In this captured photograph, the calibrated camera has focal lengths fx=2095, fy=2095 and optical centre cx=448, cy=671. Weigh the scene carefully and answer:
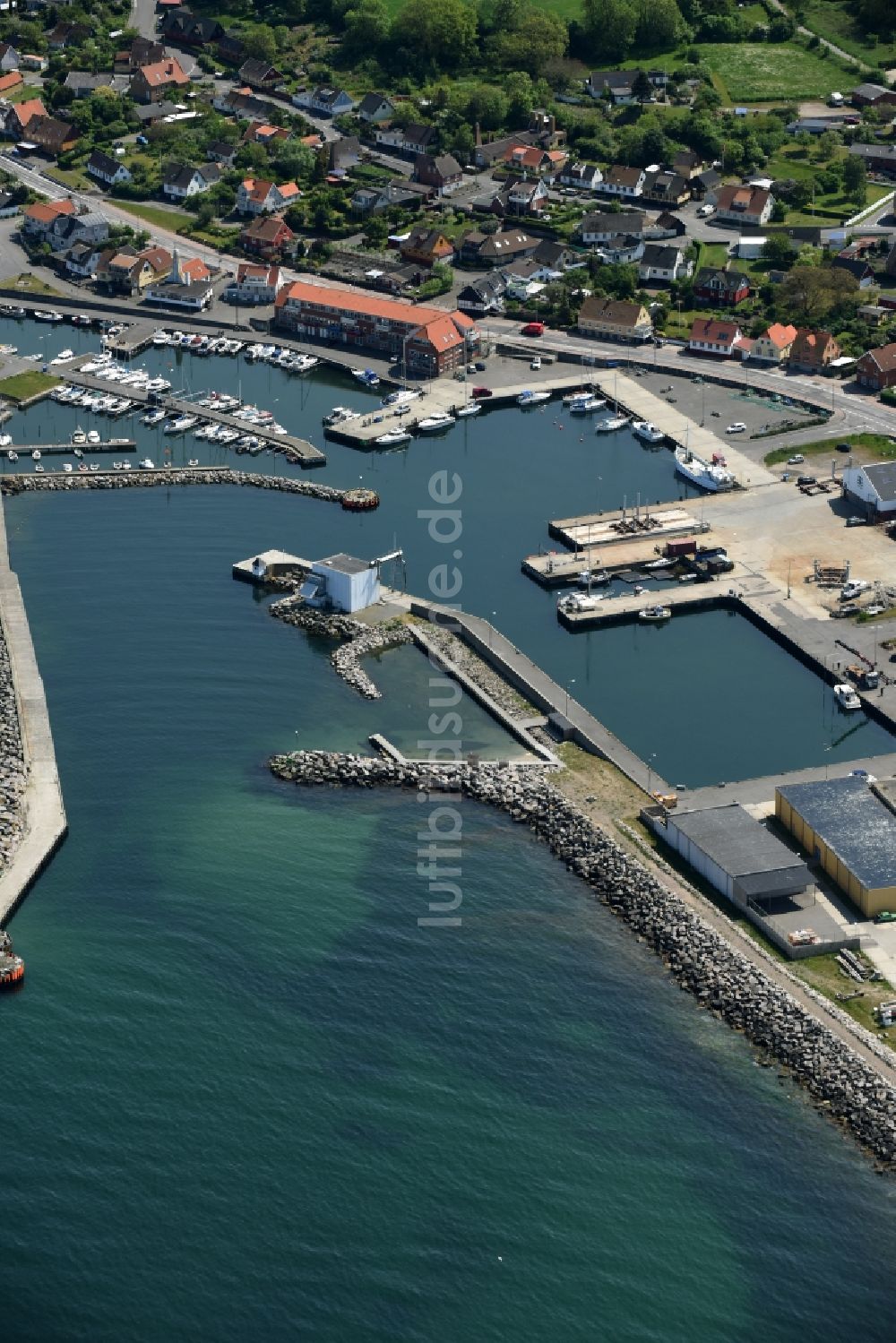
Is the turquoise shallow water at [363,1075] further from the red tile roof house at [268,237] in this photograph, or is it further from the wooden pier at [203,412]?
the red tile roof house at [268,237]

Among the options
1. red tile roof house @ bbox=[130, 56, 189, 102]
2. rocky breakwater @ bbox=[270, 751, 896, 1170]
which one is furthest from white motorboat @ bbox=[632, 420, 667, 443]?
red tile roof house @ bbox=[130, 56, 189, 102]

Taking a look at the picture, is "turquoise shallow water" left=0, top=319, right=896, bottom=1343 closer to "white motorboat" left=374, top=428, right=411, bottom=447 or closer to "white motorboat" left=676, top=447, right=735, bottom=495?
"white motorboat" left=676, top=447, right=735, bottom=495

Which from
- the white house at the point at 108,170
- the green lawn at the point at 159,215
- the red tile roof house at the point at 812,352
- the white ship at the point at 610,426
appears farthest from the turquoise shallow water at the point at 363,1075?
the white house at the point at 108,170

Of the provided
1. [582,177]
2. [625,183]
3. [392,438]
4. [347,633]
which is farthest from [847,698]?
[582,177]

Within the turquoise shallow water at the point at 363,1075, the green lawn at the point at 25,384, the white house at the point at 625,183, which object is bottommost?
the turquoise shallow water at the point at 363,1075

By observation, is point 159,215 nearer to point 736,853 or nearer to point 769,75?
point 769,75

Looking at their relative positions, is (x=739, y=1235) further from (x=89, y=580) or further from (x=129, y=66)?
(x=129, y=66)

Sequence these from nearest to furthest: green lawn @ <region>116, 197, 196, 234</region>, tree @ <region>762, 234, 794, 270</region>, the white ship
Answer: the white ship < tree @ <region>762, 234, 794, 270</region> < green lawn @ <region>116, 197, 196, 234</region>

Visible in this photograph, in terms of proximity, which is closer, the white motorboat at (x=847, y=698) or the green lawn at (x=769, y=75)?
the white motorboat at (x=847, y=698)

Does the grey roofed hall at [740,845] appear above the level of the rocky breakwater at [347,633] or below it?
above
